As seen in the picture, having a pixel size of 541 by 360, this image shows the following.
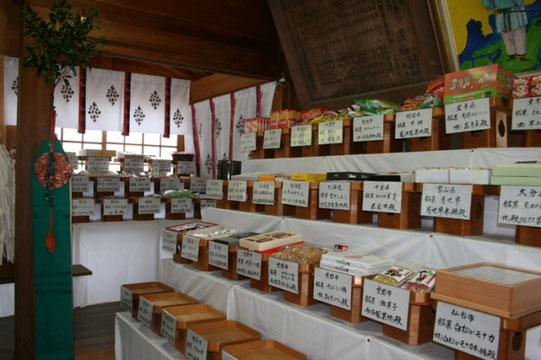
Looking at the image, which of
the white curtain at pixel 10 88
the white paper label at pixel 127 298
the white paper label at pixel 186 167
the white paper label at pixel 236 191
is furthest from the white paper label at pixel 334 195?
the white curtain at pixel 10 88

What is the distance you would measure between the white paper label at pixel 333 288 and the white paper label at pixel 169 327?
2.30 ft

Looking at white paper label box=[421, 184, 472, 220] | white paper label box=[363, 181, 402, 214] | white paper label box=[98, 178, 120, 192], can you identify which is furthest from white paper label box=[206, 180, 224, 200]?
white paper label box=[98, 178, 120, 192]

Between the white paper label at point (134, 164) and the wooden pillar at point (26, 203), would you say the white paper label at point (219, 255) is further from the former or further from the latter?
the white paper label at point (134, 164)

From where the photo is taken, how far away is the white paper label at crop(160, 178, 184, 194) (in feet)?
17.0

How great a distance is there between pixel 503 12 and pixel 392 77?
770mm

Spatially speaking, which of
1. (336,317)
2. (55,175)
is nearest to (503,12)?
(336,317)

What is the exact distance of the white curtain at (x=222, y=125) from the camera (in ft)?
17.4

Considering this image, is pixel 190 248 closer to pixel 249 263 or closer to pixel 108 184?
pixel 249 263

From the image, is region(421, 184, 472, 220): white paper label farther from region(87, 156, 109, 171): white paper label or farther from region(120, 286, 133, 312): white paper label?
region(87, 156, 109, 171): white paper label

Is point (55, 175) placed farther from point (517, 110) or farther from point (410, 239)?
point (517, 110)

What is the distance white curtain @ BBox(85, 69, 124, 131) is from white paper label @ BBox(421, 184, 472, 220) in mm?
4764

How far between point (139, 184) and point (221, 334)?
11.2 ft

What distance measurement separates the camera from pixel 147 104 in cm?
575

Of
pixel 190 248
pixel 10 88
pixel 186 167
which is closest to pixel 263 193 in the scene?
pixel 190 248
